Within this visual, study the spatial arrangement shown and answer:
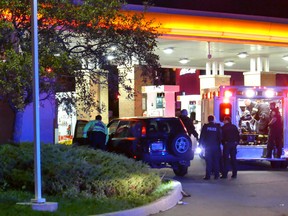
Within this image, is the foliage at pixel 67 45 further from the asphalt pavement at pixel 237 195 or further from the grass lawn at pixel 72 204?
the asphalt pavement at pixel 237 195

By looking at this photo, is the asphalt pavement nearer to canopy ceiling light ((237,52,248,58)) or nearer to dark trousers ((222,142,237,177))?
dark trousers ((222,142,237,177))

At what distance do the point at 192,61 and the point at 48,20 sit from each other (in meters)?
16.9

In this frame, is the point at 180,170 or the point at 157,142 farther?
the point at 180,170

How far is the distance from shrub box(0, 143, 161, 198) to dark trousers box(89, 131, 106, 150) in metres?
4.21

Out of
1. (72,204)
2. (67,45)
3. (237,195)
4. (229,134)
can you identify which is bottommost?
(237,195)

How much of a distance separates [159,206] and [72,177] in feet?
5.72

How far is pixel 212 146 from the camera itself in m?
15.6

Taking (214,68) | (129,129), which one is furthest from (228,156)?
(214,68)

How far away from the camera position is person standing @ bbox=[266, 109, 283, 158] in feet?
58.7

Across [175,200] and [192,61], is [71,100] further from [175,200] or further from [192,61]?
[192,61]

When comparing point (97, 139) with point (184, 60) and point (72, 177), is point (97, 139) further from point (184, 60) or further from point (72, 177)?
point (184, 60)

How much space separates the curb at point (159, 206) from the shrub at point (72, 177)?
422 millimetres

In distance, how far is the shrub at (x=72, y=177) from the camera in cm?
1111

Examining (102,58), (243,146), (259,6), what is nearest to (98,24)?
(102,58)
